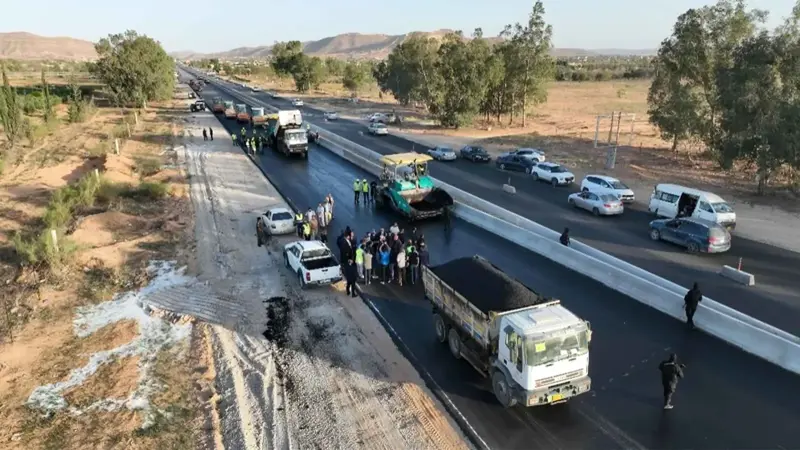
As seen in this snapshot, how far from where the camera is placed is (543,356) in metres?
10.3

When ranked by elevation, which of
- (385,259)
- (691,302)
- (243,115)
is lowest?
(385,259)

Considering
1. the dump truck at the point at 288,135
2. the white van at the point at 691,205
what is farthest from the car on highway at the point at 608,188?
the dump truck at the point at 288,135

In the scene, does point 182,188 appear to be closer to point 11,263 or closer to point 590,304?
point 11,263

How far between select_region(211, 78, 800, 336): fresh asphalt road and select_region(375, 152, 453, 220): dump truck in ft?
14.6

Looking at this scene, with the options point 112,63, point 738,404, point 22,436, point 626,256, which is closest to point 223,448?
point 22,436

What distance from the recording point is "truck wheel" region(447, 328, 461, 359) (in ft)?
41.6

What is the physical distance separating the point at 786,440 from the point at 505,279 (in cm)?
569

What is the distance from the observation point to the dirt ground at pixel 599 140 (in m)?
32.6

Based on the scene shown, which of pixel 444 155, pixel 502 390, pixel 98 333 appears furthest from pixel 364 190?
pixel 502 390

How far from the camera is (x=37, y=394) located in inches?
471

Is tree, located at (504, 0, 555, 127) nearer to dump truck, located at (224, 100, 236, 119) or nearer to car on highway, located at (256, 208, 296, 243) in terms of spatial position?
dump truck, located at (224, 100, 236, 119)

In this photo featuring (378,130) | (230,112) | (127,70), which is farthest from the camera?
(127,70)

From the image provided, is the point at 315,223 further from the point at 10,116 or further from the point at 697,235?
the point at 10,116

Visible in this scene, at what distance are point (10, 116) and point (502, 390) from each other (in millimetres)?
48260
